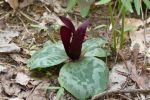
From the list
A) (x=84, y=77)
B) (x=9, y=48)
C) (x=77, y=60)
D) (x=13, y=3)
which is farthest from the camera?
(x=13, y=3)

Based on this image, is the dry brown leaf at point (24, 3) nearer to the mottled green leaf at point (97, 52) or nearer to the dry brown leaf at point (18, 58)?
the dry brown leaf at point (18, 58)

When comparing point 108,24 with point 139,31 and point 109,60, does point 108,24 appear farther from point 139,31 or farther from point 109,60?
point 109,60

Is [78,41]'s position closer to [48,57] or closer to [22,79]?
[48,57]

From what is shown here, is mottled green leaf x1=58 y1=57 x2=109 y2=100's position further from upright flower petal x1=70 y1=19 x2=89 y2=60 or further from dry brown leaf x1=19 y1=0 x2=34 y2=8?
dry brown leaf x1=19 y1=0 x2=34 y2=8

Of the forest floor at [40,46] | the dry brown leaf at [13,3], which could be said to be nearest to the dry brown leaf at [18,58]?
the forest floor at [40,46]

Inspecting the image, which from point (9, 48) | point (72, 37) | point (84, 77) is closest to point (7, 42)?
point (9, 48)

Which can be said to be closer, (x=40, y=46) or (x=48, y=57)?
(x=48, y=57)

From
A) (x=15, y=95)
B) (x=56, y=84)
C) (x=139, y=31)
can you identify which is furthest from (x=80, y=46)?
(x=139, y=31)

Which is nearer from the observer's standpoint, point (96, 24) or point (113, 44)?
point (113, 44)
